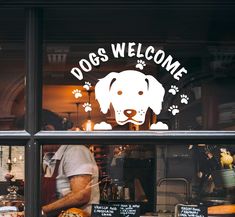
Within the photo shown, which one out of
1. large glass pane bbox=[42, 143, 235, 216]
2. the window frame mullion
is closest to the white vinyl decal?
large glass pane bbox=[42, 143, 235, 216]

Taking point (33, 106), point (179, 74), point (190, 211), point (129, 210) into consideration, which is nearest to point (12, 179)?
point (33, 106)

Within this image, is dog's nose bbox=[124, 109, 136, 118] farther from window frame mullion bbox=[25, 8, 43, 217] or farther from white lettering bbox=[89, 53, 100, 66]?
window frame mullion bbox=[25, 8, 43, 217]

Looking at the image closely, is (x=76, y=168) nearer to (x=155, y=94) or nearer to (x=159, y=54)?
(x=155, y=94)

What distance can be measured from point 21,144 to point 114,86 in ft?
2.44

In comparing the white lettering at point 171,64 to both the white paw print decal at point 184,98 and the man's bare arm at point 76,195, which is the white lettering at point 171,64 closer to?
the white paw print decal at point 184,98

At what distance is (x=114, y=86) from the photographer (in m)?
3.46

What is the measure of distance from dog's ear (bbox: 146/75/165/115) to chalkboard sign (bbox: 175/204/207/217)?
0.70 metres

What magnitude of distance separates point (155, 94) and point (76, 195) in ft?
3.04

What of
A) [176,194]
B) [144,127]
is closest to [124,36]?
[144,127]

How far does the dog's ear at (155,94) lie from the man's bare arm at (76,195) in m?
0.73

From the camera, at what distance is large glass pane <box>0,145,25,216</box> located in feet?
10.8

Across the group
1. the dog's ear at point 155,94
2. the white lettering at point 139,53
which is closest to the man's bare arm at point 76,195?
the dog's ear at point 155,94

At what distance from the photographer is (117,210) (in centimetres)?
343

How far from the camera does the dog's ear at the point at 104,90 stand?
346 centimetres
